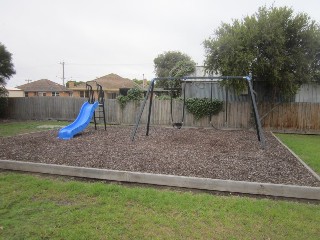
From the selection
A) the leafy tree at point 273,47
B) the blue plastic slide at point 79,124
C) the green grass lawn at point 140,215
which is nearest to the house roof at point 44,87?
the blue plastic slide at point 79,124

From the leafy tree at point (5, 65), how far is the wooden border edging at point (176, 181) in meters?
18.4

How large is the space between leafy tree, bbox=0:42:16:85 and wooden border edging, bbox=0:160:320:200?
18.4 m

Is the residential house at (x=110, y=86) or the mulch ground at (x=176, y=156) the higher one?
the residential house at (x=110, y=86)

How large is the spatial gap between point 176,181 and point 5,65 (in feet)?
70.9

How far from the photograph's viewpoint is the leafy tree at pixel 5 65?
21594 millimetres

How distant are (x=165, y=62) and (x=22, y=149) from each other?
3707 centimetres

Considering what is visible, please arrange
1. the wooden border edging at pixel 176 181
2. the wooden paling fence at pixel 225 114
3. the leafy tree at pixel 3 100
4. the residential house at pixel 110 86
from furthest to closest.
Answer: the residential house at pixel 110 86, the leafy tree at pixel 3 100, the wooden paling fence at pixel 225 114, the wooden border edging at pixel 176 181

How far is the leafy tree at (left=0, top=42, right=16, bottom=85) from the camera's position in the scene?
70.8 feet

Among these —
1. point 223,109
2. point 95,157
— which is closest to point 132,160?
point 95,157

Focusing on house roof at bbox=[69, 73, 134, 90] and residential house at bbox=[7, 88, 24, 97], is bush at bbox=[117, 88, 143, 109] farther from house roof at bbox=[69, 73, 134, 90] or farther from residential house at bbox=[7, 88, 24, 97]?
residential house at bbox=[7, 88, 24, 97]

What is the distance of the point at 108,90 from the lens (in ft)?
140

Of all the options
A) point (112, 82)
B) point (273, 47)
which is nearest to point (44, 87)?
point (112, 82)

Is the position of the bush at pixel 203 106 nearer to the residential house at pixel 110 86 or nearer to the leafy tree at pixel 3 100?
the leafy tree at pixel 3 100

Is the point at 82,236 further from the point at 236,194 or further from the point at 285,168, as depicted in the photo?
the point at 285,168
